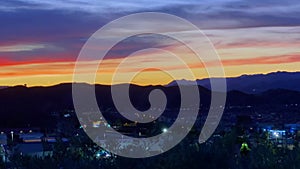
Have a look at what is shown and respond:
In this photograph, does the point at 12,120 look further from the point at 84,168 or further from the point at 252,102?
the point at 84,168

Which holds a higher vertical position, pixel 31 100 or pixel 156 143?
pixel 31 100

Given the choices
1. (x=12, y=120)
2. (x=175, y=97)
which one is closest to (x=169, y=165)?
(x=175, y=97)

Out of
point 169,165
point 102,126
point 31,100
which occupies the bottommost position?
point 169,165

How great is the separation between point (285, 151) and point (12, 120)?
32.0 meters

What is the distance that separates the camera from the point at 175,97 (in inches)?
922

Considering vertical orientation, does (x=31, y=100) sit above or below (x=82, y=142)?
above

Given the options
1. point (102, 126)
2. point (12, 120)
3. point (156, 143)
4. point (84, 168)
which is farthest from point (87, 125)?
point (12, 120)

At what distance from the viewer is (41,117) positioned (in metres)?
40.6

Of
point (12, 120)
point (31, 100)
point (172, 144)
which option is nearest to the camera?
point (172, 144)

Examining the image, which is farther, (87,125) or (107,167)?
(87,125)

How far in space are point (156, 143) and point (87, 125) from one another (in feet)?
11.5

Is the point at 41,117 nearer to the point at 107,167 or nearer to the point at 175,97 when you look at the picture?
the point at 175,97

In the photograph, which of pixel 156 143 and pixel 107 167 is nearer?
pixel 107 167

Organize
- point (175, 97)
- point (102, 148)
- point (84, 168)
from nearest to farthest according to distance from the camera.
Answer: point (84, 168), point (102, 148), point (175, 97)
